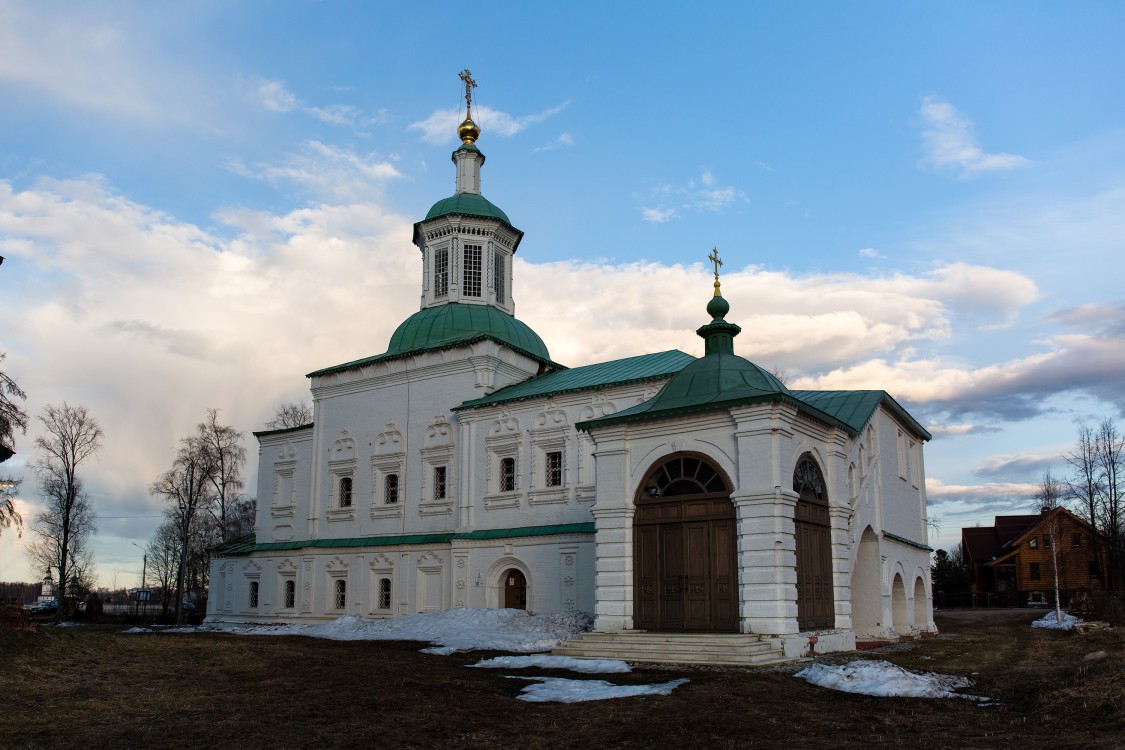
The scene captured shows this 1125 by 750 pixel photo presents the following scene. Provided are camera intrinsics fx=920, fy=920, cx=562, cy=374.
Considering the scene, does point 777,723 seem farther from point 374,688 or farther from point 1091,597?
point 1091,597

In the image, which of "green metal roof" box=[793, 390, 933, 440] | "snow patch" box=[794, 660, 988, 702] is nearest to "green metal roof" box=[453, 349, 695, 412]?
"green metal roof" box=[793, 390, 933, 440]

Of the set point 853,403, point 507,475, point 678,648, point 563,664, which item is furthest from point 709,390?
point 507,475

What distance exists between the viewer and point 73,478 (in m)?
40.0

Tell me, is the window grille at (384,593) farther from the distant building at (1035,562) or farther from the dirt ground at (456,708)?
the distant building at (1035,562)

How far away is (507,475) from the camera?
2944cm

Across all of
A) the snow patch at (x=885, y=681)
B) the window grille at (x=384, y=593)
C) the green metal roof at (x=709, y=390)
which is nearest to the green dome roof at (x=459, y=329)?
the window grille at (x=384, y=593)

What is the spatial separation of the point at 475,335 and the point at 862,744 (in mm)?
23712

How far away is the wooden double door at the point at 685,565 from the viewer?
57.4 feet

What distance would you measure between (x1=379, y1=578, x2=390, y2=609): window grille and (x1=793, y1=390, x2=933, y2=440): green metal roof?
15112 millimetres

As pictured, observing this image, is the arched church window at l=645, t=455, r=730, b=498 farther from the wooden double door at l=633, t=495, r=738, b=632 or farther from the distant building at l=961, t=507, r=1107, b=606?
the distant building at l=961, t=507, r=1107, b=606

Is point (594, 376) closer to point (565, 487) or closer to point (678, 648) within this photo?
point (565, 487)

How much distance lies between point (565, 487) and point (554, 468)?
0.99 m

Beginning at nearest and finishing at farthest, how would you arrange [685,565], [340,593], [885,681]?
[885,681], [685,565], [340,593]

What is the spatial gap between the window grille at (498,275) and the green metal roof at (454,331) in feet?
3.98
